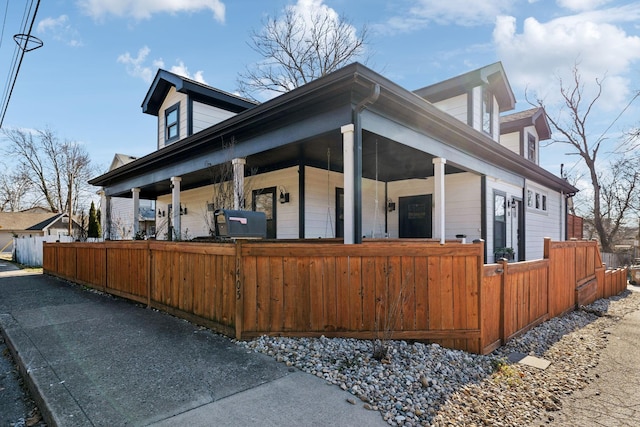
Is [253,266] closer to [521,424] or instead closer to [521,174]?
[521,424]

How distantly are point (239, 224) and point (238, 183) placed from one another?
2.66 metres

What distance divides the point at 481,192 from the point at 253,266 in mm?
6936

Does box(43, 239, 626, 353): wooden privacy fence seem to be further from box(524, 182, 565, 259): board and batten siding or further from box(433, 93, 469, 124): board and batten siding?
box(524, 182, 565, 259): board and batten siding

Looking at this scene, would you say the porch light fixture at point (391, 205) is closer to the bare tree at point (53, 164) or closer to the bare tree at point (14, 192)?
the bare tree at point (53, 164)

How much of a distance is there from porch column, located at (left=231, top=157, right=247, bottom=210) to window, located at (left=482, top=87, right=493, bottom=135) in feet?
24.5

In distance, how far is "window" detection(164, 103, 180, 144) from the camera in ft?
37.4

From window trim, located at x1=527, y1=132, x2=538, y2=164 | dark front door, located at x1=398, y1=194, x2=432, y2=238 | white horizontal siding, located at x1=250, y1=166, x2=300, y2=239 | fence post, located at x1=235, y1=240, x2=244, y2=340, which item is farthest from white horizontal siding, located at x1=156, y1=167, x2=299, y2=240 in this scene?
window trim, located at x1=527, y1=132, x2=538, y2=164

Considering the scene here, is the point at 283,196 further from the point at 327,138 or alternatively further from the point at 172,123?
the point at 172,123

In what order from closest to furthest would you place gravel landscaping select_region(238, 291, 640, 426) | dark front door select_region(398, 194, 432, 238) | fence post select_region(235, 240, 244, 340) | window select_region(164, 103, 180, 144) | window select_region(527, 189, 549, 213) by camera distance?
gravel landscaping select_region(238, 291, 640, 426), fence post select_region(235, 240, 244, 340), dark front door select_region(398, 194, 432, 238), window select_region(164, 103, 180, 144), window select_region(527, 189, 549, 213)

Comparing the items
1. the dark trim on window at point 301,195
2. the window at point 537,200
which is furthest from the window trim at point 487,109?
the dark trim on window at point 301,195

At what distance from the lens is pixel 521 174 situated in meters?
10.8

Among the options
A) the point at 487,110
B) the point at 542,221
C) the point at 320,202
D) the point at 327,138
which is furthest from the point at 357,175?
the point at 542,221

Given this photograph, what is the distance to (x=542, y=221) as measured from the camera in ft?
41.1

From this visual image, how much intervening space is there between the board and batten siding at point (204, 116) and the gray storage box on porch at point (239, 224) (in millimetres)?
7120
